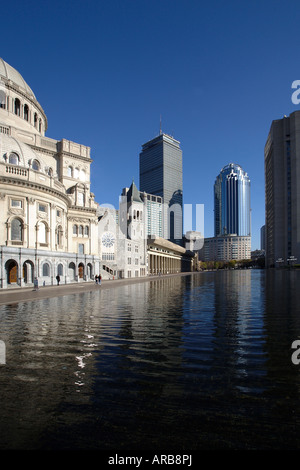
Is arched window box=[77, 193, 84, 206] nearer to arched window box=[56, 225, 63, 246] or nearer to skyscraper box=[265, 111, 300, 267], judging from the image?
arched window box=[56, 225, 63, 246]

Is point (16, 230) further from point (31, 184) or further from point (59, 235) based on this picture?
point (59, 235)

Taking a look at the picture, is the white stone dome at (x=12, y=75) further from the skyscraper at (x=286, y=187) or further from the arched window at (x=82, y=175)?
the skyscraper at (x=286, y=187)

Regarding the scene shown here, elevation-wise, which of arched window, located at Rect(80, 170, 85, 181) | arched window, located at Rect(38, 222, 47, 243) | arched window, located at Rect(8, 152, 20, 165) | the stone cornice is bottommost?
arched window, located at Rect(38, 222, 47, 243)

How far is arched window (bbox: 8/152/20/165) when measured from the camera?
47.2 meters

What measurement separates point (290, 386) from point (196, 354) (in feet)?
9.65

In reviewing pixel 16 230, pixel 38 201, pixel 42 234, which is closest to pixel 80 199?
pixel 38 201

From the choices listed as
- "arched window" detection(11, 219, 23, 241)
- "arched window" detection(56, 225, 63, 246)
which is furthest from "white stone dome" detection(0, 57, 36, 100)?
"arched window" detection(11, 219, 23, 241)

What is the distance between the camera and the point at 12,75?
200ft

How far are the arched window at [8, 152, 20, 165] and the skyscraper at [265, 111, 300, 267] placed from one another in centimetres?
14367

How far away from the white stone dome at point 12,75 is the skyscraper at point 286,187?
461ft

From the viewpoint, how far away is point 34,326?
1327 centimetres

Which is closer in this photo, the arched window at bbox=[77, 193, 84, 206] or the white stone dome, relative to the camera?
the white stone dome

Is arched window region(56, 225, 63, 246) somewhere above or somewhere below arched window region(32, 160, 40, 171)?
below

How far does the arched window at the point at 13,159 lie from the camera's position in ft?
155
